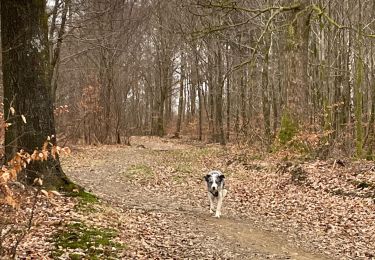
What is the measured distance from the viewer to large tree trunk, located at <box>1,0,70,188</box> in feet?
31.3

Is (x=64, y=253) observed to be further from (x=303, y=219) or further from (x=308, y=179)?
(x=308, y=179)

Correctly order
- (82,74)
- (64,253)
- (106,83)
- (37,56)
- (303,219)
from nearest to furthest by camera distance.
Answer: (64,253), (37,56), (303,219), (106,83), (82,74)

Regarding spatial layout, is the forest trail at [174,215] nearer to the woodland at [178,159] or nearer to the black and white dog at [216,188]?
the woodland at [178,159]

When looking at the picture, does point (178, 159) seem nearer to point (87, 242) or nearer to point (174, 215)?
point (174, 215)

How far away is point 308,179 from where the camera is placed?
580 inches

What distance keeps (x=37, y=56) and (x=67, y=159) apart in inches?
474

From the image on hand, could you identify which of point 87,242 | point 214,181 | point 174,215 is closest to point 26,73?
point 87,242

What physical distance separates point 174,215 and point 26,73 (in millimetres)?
4538

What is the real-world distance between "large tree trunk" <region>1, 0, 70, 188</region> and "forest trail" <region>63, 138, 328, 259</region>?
2.63m

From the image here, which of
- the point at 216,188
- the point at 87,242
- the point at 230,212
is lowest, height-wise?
the point at 230,212

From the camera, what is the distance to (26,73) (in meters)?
9.59

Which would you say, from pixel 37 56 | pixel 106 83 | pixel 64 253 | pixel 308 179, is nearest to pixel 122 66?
pixel 106 83

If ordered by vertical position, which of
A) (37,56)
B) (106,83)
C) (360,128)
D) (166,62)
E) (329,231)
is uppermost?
(166,62)

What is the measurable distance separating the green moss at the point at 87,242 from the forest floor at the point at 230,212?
18 mm
